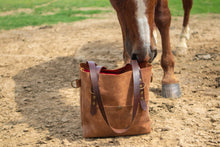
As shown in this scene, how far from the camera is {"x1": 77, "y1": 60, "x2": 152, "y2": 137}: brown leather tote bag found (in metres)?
2.12

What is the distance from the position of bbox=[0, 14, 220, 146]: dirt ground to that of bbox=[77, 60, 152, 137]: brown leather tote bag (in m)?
0.11

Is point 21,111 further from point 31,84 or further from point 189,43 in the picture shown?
point 189,43

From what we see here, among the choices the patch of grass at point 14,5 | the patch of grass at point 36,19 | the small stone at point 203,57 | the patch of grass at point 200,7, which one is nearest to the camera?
the small stone at point 203,57

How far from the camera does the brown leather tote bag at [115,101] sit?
212 centimetres

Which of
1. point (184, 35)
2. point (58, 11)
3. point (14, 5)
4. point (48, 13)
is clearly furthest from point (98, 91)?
point (14, 5)

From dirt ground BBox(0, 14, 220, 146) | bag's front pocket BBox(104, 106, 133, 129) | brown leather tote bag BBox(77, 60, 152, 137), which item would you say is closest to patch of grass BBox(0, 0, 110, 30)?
dirt ground BBox(0, 14, 220, 146)

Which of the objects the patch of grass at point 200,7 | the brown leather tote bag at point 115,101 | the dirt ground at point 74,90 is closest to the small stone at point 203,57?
the dirt ground at point 74,90

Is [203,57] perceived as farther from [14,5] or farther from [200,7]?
[14,5]

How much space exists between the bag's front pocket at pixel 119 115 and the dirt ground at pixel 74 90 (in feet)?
0.44

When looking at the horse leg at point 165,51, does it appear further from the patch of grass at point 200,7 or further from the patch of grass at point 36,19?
the patch of grass at point 200,7

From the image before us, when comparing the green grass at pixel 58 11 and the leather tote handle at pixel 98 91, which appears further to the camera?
the green grass at pixel 58 11

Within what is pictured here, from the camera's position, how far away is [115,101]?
2.14m

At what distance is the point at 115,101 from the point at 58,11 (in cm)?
859

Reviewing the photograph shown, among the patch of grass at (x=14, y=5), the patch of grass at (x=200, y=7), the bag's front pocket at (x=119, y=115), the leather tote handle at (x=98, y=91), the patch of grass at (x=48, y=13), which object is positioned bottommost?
the patch of grass at (x=200, y=7)
